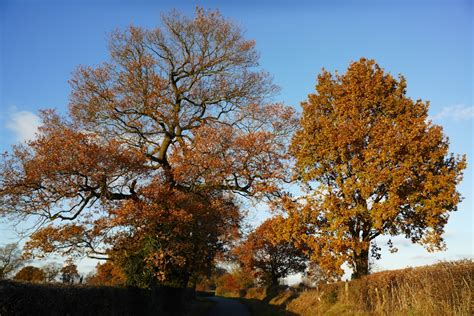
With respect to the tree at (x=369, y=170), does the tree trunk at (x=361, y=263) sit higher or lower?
lower

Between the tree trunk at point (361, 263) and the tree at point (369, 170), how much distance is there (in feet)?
0.18

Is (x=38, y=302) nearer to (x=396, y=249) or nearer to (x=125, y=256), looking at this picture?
(x=125, y=256)

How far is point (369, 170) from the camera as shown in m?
19.7

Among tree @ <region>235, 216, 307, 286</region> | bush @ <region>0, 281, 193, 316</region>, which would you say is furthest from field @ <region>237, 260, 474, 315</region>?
tree @ <region>235, 216, 307, 286</region>

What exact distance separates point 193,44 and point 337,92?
30.3 feet

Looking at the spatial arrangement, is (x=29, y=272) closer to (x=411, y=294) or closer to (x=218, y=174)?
(x=218, y=174)

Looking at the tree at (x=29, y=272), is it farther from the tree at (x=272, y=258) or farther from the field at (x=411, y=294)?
the field at (x=411, y=294)

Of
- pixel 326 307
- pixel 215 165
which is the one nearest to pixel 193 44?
pixel 215 165

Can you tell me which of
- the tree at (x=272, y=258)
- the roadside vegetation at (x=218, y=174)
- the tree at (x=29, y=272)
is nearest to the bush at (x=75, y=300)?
the roadside vegetation at (x=218, y=174)

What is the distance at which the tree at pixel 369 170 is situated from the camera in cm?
1989

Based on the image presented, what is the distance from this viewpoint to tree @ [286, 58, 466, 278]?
19.9m

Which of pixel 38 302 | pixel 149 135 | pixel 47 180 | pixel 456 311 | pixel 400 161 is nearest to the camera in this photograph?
pixel 38 302

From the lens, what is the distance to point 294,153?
22953 millimetres

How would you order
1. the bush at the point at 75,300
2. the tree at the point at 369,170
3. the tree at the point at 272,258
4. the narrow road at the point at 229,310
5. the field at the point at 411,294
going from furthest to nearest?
the tree at the point at 272,258 → the narrow road at the point at 229,310 → the tree at the point at 369,170 → the field at the point at 411,294 → the bush at the point at 75,300
